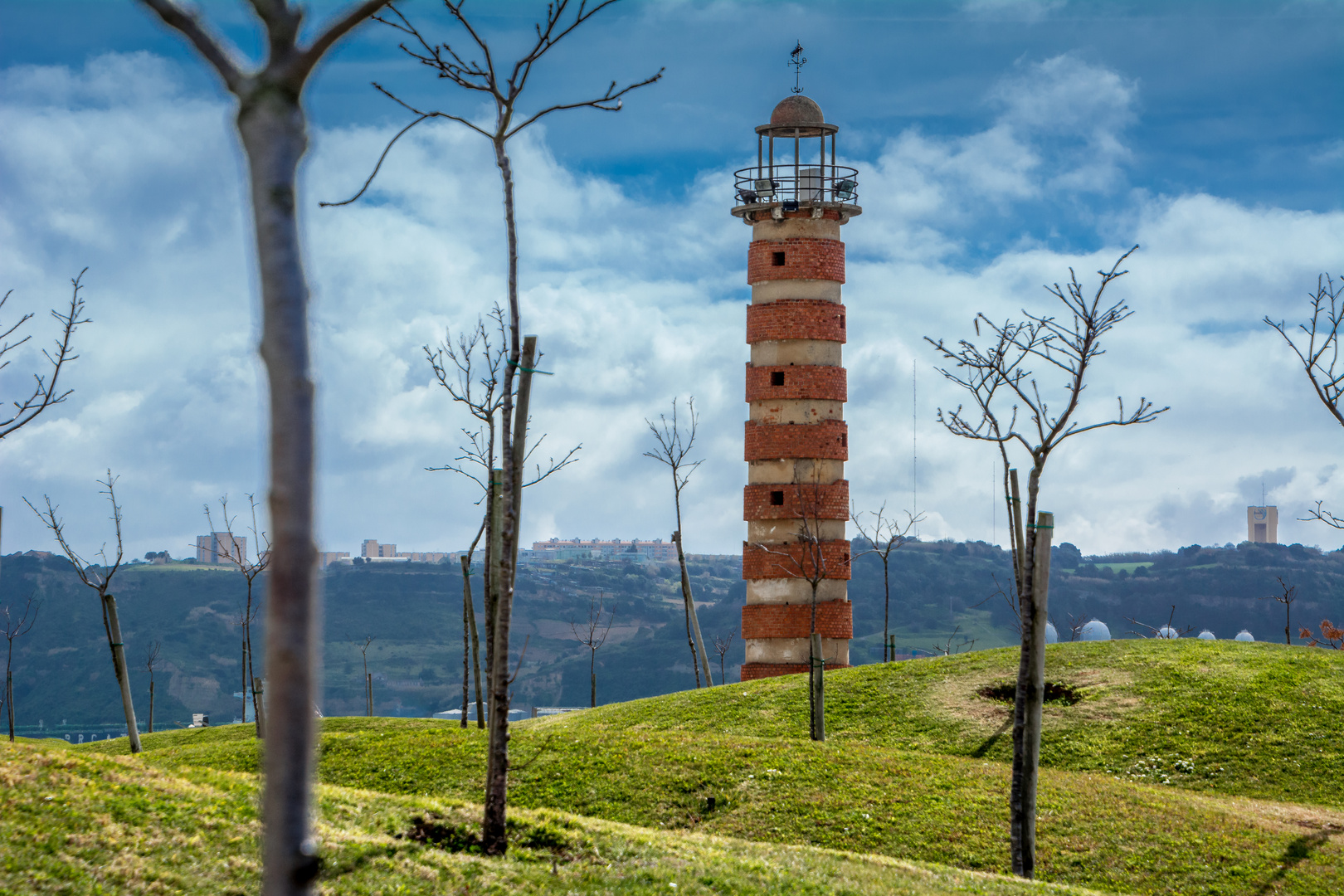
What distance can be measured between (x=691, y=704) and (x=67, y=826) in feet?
65.6

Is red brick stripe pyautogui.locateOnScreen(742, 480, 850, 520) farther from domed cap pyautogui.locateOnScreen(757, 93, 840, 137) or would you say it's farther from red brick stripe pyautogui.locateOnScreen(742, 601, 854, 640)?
domed cap pyautogui.locateOnScreen(757, 93, 840, 137)

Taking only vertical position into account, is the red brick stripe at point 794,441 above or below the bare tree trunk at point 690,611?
above

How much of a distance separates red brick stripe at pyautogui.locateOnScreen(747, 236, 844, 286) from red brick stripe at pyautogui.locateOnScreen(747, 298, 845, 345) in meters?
0.95

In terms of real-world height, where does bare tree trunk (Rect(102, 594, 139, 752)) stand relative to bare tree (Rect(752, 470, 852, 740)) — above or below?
below

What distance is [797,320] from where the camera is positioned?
38438 millimetres

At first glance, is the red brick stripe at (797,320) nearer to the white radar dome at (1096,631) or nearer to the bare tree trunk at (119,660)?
the bare tree trunk at (119,660)

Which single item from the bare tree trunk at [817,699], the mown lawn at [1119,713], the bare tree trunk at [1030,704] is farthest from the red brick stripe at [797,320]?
the bare tree trunk at [1030,704]

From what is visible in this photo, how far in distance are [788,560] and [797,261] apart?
421 inches

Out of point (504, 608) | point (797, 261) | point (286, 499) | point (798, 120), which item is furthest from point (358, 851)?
point (798, 120)

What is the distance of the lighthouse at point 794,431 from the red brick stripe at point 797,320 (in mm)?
30

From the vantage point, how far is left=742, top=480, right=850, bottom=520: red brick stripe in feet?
127

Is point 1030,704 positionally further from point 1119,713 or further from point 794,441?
point 794,441

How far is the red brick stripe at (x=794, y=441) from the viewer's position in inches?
1515

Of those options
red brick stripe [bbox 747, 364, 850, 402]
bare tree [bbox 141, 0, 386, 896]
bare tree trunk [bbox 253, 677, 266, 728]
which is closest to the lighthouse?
red brick stripe [bbox 747, 364, 850, 402]
